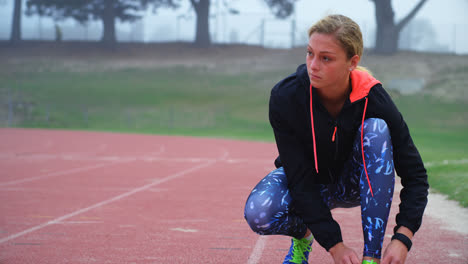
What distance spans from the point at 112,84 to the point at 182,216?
30503mm

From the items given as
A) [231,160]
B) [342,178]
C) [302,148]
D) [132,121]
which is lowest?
[132,121]

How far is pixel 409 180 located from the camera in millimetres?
3033

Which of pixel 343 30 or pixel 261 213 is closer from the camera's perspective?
pixel 343 30

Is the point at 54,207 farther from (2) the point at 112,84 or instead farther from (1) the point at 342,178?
(2) the point at 112,84

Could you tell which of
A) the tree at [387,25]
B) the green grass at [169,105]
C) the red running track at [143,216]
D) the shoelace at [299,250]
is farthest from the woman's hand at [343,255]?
the tree at [387,25]

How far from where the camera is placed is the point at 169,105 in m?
31.0

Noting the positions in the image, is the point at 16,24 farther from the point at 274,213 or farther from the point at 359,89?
the point at 359,89

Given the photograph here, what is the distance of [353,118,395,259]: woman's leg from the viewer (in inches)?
119

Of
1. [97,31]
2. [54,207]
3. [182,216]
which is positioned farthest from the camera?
[97,31]

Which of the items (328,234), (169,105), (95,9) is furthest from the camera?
(95,9)

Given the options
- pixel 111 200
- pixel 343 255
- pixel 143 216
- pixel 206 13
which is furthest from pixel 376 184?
pixel 206 13

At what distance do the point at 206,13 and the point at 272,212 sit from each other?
4024cm

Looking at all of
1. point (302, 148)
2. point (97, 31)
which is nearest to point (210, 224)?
point (302, 148)

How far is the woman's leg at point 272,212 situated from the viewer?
324cm
